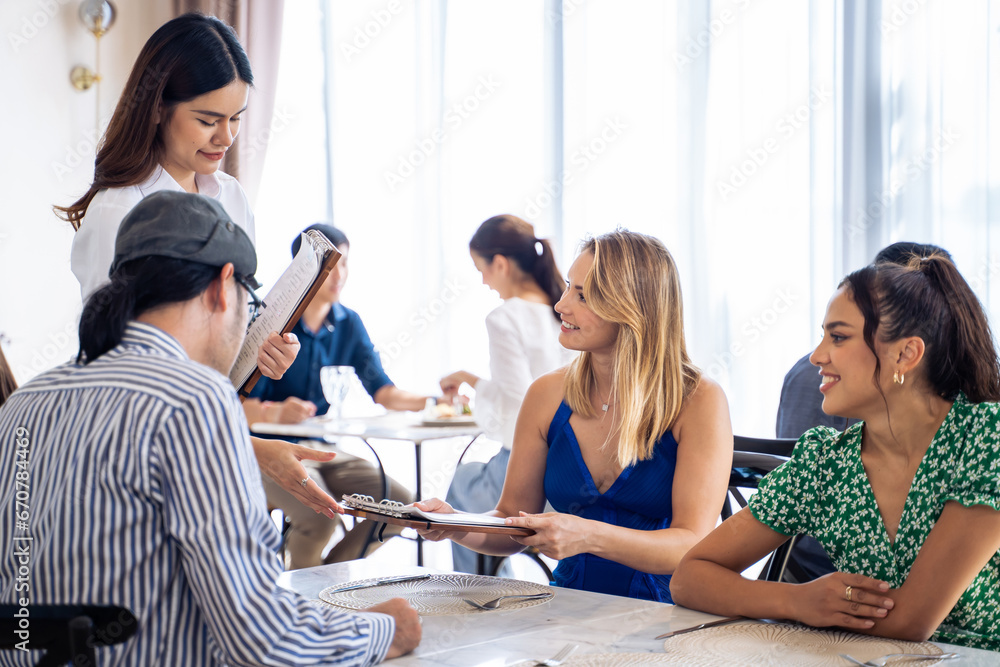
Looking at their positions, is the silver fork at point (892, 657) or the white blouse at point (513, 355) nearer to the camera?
the silver fork at point (892, 657)

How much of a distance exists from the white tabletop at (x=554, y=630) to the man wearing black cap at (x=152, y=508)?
0.13 meters

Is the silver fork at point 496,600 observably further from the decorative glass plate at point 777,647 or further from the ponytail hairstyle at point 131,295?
the ponytail hairstyle at point 131,295

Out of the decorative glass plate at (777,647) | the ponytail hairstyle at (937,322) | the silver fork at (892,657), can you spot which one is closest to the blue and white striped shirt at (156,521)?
the decorative glass plate at (777,647)

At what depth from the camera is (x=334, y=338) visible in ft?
12.3

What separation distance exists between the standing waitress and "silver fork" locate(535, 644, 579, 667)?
2.46 ft

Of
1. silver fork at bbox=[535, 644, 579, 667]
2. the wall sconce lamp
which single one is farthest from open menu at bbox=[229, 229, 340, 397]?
the wall sconce lamp

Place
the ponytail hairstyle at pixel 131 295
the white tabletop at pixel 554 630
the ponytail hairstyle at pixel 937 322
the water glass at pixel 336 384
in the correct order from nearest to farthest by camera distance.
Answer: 1. the ponytail hairstyle at pixel 131 295
2. the white tabletop at pixel 554 630
3. the ponytail hairstyle at pixel 937 322
4. the water glass at pixel 336 384

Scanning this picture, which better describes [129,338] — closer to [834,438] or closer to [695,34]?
[834,438]

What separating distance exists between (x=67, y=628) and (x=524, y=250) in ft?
8.85

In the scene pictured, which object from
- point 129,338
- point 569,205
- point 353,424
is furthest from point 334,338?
point 129,338

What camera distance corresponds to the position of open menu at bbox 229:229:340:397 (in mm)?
1403

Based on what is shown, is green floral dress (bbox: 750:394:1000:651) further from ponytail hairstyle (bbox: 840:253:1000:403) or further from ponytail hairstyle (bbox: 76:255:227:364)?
ponytail hairstyle (bbox: 76:255:227:364)

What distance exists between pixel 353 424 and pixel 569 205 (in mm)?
1362

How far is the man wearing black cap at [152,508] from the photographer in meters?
0.87
